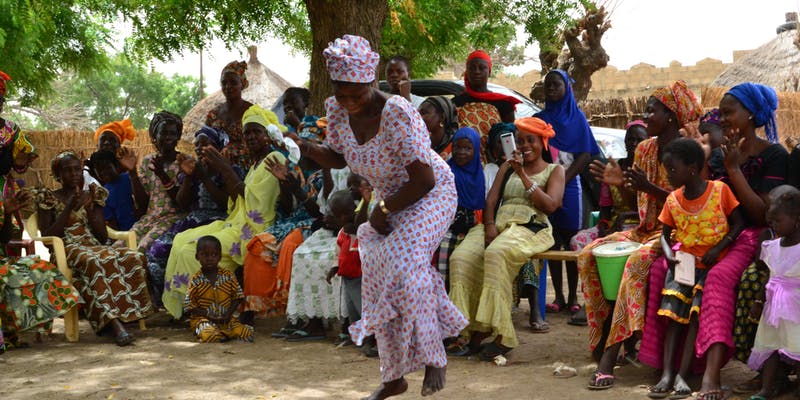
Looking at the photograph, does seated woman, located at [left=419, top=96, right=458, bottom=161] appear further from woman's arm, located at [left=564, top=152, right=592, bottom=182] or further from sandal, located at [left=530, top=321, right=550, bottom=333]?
sandal, located at [left=530, top=321, right=550, bottom=333]

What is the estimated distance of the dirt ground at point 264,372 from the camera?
5.43m

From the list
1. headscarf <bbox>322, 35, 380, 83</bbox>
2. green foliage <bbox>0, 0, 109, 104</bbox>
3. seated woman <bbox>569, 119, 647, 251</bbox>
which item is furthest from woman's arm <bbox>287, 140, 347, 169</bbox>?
green foliage <bbox>0, 0, 109, 104</bbox>

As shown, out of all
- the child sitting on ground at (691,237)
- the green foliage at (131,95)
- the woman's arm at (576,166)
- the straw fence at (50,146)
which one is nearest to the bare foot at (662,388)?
the child sitting on ground at (691,237)

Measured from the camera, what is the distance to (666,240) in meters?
5.43

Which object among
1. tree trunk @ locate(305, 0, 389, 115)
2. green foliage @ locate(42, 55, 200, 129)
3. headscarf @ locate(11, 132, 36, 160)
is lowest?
headscarf @ locate(11, 132, 36, 160)

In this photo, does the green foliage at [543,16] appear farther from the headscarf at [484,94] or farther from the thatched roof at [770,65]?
the thatched roof at [770,65]

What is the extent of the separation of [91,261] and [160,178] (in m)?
1.28

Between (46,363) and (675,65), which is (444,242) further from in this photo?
(675,65)

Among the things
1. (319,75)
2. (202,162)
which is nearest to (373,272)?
(202,162)

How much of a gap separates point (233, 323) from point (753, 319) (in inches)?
162

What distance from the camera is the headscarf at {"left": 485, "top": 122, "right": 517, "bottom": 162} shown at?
23.9 feet

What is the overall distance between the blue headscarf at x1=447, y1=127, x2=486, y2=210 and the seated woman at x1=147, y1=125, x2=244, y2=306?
2.33 meters

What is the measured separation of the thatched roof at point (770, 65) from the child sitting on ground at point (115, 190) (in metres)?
18.9

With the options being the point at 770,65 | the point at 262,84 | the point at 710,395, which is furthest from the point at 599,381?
the point at 262,84
